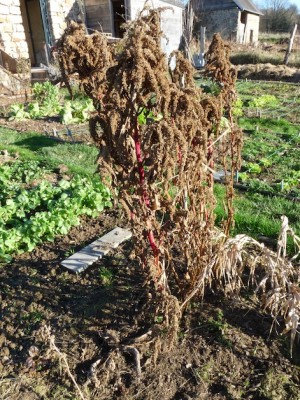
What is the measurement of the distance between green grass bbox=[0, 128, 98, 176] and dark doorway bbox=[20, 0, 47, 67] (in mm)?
10743

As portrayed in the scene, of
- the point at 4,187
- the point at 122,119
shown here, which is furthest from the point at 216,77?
the point at 4,187

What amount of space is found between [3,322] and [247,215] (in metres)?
2.70

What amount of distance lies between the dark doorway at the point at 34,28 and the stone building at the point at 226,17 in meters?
13.7

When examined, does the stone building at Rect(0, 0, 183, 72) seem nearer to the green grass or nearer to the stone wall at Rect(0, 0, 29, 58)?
the stone wall at Rect(0, 0, 29, 58)

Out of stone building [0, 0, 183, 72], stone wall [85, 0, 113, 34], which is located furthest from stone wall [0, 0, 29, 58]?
stone wall [85, 0, 113, 34]

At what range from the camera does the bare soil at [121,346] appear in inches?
84.8

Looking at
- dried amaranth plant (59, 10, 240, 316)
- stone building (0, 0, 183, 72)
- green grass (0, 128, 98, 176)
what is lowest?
green grass (0, 128, 98, 176)

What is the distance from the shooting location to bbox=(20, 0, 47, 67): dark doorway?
16.3 metres

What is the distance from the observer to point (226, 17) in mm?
25062

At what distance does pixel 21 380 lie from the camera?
7.39ft

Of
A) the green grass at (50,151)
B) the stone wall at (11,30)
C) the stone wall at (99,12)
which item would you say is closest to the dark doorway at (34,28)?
the stone wall at (99,12)

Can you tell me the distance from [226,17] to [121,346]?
1087 inches

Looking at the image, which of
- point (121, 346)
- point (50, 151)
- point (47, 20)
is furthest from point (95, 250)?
point (47, 20)

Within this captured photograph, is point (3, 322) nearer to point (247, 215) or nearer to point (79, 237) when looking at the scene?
point (79, 237)
